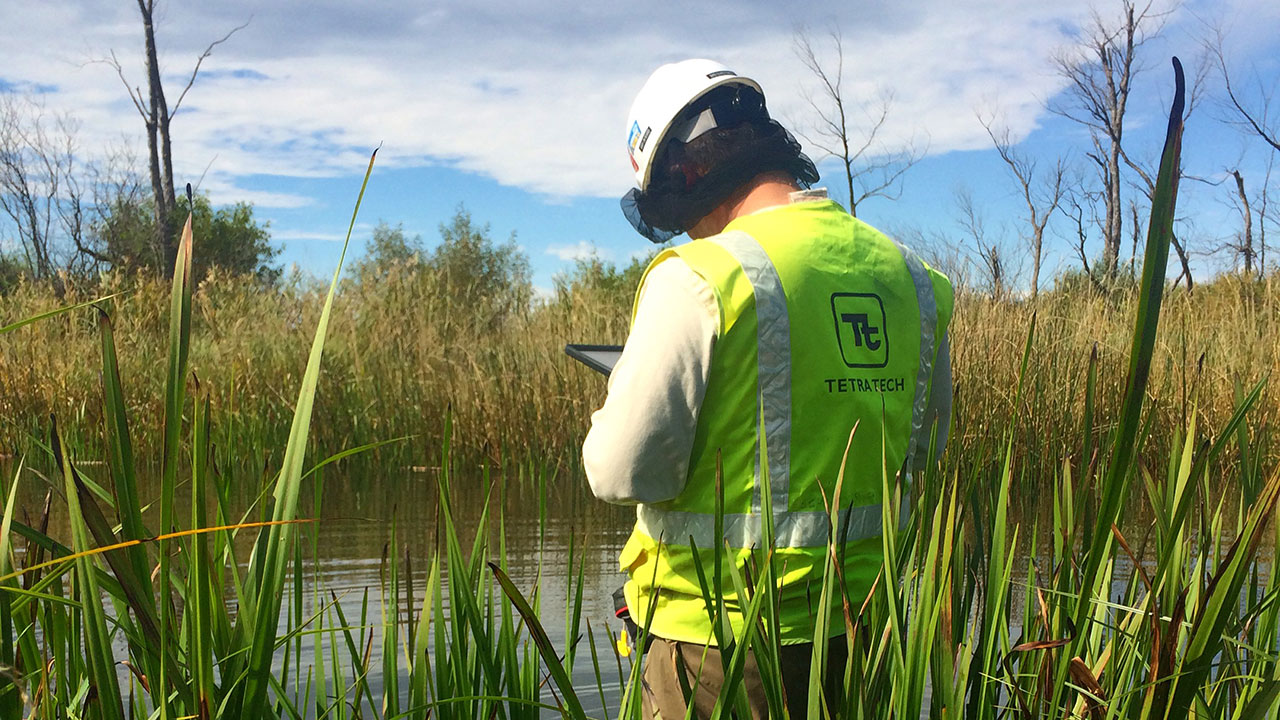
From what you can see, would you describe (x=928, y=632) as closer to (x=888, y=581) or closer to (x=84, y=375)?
(x=888, y=581)

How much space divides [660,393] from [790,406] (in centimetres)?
23

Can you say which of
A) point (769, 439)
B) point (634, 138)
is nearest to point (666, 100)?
point (634, 138)

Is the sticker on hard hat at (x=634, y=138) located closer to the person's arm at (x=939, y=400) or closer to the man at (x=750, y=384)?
the man at (x=750, y=384)

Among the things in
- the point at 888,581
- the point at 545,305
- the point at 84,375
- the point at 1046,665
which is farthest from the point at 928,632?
the point at 84,375

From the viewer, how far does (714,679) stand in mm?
Answer: 1847

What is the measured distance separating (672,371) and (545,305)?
27.8ft

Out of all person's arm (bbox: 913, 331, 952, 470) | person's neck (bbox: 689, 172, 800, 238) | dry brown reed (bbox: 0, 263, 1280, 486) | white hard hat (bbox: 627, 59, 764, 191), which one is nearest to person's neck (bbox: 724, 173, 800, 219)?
person's neck (bbox: 689, 172, 800, 238)

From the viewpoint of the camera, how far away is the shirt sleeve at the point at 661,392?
1719mm

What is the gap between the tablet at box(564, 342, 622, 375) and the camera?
2.17 meters

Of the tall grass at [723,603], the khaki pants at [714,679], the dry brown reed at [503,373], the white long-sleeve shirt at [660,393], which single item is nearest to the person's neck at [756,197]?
the white long-sleeve shirt at [660,393]

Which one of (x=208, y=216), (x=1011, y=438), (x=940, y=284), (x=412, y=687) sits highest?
(x=208, y=216)

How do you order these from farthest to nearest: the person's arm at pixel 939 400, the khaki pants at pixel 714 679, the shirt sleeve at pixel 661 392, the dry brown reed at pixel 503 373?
the dry brown reed at pixel 503 373 < the person's arm at pixel 939 400 < the khaki pants at pixel 714 679 < the shirt sleeve at pixel 661 392

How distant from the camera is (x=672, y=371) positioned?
1.72 metres

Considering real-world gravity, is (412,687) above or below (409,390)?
below
